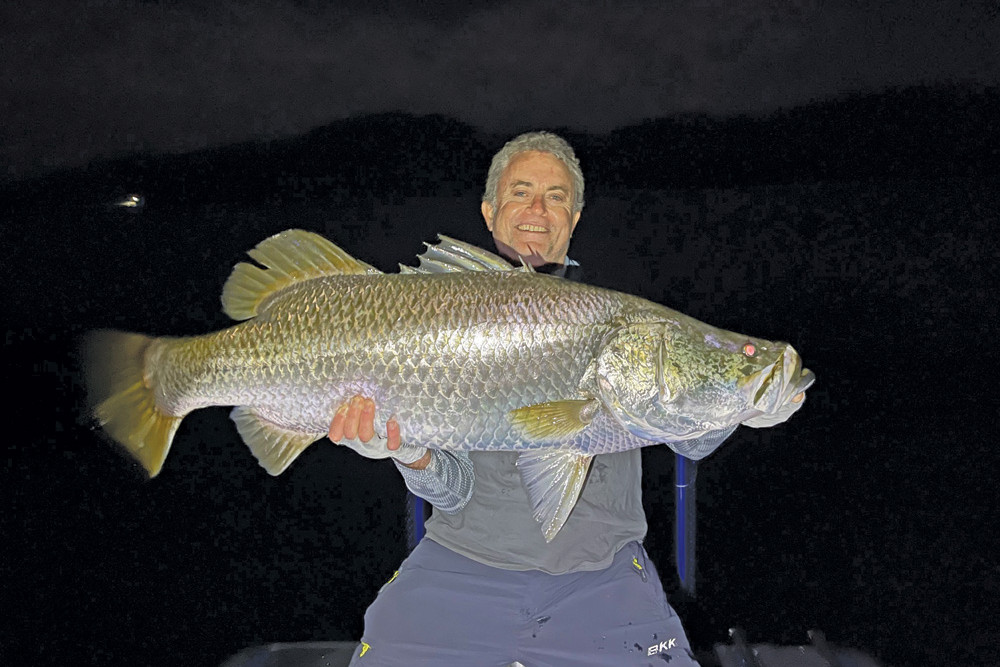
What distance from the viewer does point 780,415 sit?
1.44 meters

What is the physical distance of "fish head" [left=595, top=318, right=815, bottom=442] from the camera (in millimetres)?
1391

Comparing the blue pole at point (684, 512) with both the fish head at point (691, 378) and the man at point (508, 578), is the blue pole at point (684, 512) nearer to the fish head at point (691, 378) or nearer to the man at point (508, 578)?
the man at point (508, 578)

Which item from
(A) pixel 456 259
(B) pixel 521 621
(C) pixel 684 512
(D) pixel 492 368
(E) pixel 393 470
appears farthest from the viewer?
(E) pixel 393 470

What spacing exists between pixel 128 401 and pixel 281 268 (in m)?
0.59

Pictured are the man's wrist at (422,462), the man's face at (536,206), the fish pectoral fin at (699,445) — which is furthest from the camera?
the man's face at (536,206)

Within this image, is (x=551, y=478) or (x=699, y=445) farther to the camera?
(x=699, y=445)

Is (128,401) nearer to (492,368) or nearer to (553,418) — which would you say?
(492,368)

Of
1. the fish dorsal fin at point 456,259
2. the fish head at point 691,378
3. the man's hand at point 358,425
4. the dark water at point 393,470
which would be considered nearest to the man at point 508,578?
the man's hand at point 358,425

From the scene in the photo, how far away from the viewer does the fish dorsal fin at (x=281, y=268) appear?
5.43 feet

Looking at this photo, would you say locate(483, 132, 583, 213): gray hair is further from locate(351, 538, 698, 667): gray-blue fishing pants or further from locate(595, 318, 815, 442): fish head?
locate(351, 538, 698, 667): gray-blue fishing pants

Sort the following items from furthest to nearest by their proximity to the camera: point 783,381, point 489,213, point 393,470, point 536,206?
point 393,470
point 489,213
point 536,206
point 783,381

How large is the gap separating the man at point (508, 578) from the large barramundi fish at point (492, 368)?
0.14 meters

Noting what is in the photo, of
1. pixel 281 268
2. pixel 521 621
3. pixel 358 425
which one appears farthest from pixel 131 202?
pixel 521 621

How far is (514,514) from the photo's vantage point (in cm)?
184
